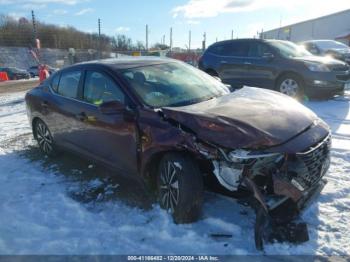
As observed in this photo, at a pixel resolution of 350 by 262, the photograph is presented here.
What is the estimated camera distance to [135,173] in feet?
13.0

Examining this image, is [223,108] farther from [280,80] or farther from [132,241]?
[280,80]

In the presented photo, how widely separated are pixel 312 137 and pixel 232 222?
115 centimetres

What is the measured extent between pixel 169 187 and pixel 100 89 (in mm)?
1641

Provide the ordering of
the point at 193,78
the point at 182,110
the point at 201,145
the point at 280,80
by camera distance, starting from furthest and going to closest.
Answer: the point at 280,80 < the point at 193,78 < the point at 182,110 < the point at 201,145

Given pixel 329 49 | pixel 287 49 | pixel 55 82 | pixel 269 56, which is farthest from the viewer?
pixel 329 49

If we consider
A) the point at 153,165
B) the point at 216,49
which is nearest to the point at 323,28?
the point at 216,49

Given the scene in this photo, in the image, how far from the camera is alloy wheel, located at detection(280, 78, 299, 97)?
9188 millimetres

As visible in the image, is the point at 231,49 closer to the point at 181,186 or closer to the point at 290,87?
the point at 290,87

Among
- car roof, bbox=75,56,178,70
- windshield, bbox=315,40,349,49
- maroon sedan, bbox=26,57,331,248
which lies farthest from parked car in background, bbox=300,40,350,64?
car roof, bbox=75,56,178,70

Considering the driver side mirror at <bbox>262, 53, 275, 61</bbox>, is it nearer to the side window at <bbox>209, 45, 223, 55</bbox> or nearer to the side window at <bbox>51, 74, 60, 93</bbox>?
the side window at <bbox>209, 45, 223, 55</bbox>

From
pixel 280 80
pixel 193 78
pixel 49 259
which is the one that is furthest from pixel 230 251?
pixel 280 80

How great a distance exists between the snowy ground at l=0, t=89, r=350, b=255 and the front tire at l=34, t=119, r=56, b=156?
569mm

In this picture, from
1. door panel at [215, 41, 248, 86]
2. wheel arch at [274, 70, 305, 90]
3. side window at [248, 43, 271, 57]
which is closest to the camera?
wheel arch at [274, 70, 305, 90]

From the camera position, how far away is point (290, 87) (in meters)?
9.30
